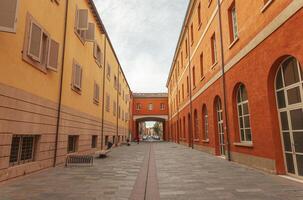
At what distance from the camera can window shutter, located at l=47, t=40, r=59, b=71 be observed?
320 inches

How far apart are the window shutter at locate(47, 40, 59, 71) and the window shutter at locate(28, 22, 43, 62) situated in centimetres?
82

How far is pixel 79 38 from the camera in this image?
12.0 m

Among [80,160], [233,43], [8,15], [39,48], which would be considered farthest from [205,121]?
[8,15]

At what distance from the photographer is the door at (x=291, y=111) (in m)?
6.19

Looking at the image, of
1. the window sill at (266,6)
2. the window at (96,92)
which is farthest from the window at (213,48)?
the window at (96,92)

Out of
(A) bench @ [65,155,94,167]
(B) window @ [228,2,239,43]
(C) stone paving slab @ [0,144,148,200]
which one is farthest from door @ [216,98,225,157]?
(C) stone paving slab @ [0,144,148,200]

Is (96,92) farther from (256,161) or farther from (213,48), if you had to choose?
(256,161)

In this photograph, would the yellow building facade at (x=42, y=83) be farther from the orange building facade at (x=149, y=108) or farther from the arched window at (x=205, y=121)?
the orange building facade at (x=149, y=108)

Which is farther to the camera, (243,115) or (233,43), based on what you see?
(233,43)

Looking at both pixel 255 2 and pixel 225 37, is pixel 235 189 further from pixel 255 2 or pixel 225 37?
pixel 225 37

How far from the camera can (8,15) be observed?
211 inches

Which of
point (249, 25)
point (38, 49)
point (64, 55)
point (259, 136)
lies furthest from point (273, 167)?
point (64, 55)

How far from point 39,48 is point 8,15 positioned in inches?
79.0

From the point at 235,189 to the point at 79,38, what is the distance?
34.1 feet
